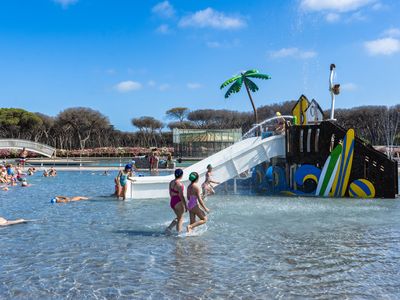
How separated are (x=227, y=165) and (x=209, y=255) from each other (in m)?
9.01

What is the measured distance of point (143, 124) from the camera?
8988 centimetres

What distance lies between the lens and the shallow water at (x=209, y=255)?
6203 mm

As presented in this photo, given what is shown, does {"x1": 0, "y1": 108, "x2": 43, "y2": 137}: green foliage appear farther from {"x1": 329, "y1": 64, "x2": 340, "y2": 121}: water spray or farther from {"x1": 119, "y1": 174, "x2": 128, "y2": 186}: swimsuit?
{"x1": 329, "y1": 64, "x2": 340, "y2": 121}: water spray

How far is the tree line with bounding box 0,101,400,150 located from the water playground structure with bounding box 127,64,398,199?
5261cm

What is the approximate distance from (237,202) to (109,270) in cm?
904

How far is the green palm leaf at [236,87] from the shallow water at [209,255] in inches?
792

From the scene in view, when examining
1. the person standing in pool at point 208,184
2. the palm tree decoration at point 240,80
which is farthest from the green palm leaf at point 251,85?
the person standing in pool at point 208,184

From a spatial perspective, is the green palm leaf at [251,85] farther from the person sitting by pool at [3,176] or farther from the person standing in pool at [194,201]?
the person standing in pool at [194,201]

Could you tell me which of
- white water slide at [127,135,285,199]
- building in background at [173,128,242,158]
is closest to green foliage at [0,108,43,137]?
building in background at [173,128,242,158]

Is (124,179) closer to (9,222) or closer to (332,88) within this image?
(9,222)

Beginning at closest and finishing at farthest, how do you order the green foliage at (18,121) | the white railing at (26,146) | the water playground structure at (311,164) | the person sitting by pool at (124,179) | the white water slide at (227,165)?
1. the person sitting by pool at (124,179)
2. the water playground structure at (311,164)
3. the white water slide at (227,165)
4. the white railing at (26,146)
5. the green foliage at (18,121)

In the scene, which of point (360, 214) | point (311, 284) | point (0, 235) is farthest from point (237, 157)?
point (311, 284)

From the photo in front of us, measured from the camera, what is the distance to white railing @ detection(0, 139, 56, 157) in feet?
180

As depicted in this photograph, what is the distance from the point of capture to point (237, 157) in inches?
671
